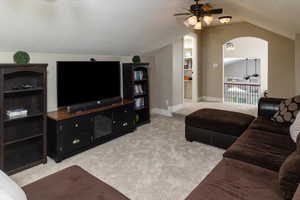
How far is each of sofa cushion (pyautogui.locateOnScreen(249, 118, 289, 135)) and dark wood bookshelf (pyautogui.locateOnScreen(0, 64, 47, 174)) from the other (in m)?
3.10

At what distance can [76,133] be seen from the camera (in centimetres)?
329

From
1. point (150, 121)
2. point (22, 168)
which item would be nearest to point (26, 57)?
point (22, 168)

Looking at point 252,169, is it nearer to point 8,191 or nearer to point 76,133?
point 8,191

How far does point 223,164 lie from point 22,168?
2648mm

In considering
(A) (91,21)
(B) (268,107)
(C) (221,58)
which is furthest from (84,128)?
(C) (221,58)

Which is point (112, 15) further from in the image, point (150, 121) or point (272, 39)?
point (272, 39)

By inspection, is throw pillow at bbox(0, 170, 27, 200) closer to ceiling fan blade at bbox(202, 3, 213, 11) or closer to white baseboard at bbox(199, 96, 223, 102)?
ceiling fan blade at bbox(202, 3, 213, 11)

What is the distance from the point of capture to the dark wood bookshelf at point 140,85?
4527 millimetres

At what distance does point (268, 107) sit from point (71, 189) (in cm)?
321

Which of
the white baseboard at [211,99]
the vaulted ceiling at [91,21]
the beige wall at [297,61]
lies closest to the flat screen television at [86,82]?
the vaulted ceiling at [91,21]

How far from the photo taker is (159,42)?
202 inches

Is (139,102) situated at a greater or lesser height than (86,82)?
lesser

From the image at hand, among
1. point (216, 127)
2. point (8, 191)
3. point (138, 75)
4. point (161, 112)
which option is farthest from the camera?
point (161, 112)

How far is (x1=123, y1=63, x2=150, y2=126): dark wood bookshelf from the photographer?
4.53m
